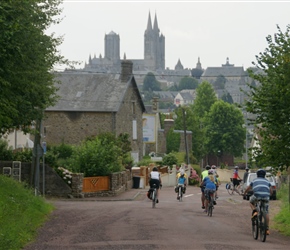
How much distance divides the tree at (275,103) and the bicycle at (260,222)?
7.35ft

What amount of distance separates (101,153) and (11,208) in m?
18.2

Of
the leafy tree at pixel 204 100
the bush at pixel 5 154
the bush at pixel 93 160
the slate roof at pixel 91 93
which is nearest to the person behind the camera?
the bush at pixel 5 154

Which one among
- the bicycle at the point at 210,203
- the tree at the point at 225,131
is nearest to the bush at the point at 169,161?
the tree at the point at 225,131

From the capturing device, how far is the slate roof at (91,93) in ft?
189

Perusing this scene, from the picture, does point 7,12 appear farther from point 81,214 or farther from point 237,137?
point 237,137

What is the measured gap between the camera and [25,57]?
2117 centimetres

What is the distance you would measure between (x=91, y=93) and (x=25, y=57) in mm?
37496

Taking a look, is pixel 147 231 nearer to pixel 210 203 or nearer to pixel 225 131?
pixel 210 203

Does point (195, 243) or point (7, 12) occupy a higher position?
point (7, 12)

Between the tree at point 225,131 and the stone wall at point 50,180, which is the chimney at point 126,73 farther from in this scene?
the tree at point 225,131

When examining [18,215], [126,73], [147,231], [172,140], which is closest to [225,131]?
[172,140]

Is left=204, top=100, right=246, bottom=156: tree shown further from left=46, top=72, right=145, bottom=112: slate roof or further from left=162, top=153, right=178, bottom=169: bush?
left=46, top=72, right=145, bottom=112: slate roof

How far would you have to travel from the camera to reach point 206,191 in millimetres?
25234

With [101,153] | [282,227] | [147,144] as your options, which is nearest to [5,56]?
[282,227]
